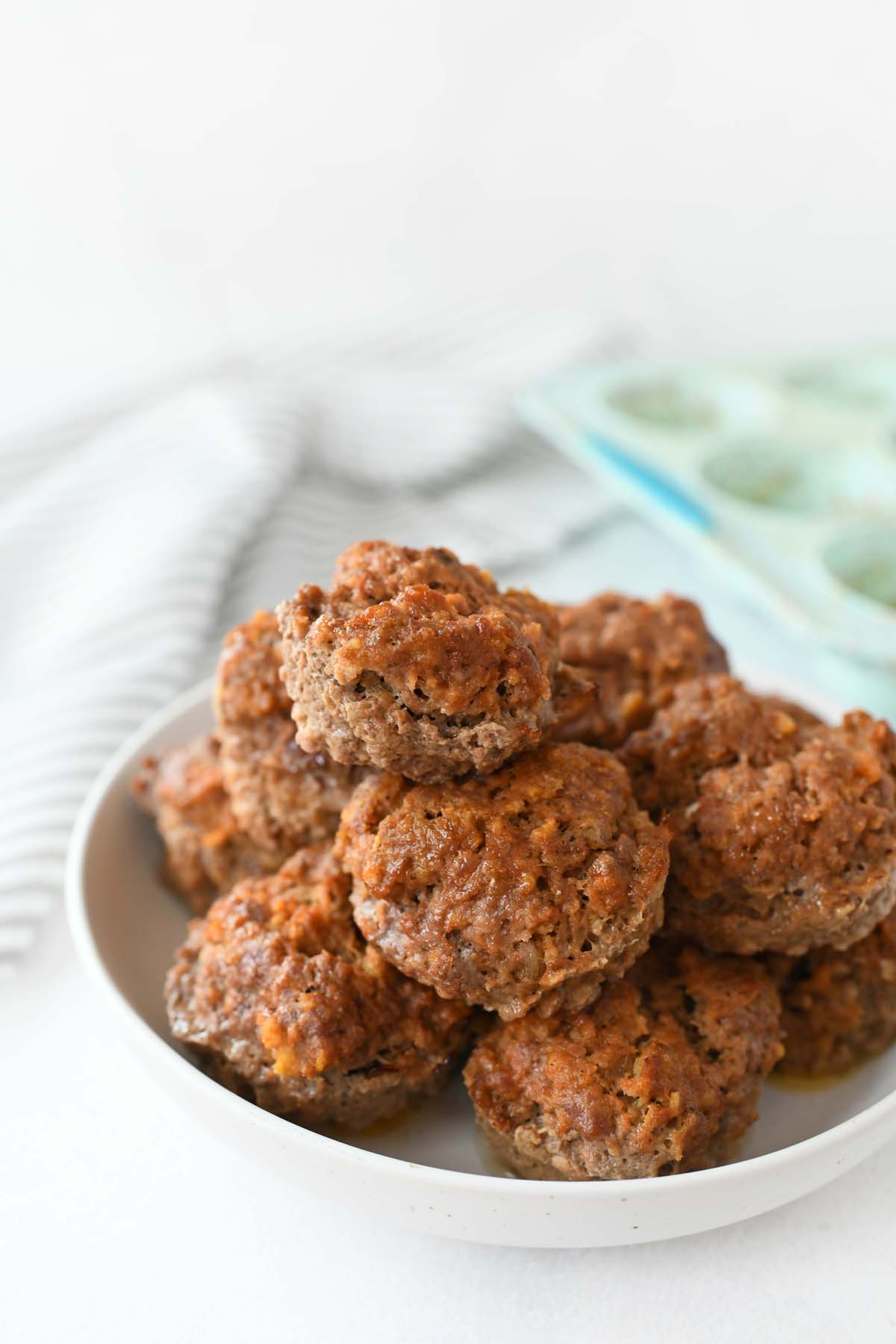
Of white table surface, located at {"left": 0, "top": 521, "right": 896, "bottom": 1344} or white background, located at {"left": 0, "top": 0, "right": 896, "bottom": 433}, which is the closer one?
white table surface, located at {"left": 0, "top": 521, "right": 896, "bottom": 1344}

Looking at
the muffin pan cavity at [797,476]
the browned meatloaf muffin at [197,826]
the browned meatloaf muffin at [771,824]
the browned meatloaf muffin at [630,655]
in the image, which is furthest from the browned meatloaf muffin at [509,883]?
the muffin pan cavity at [797,476]

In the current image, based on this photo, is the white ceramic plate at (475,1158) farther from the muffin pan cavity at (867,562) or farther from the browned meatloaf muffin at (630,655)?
the muffin pan cavity at (867,562)

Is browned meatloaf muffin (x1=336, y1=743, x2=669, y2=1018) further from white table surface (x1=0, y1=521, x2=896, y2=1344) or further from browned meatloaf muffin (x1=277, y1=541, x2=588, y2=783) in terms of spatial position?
white table surface (x1=0, y1=521, x2=896, y2=1344)

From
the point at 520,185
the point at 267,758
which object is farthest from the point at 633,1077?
the point at 520,185

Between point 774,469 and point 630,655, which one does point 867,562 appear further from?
point 630,655

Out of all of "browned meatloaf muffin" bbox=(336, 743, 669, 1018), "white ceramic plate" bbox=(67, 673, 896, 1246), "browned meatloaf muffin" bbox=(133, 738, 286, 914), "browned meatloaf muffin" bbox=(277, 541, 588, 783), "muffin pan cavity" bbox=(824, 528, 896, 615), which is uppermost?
"browned meatloaf muffin" bbox=(277, 541, 588, 783)

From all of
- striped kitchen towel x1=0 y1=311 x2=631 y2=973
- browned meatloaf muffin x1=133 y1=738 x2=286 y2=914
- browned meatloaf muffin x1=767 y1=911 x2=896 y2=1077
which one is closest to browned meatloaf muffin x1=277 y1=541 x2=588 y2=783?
browned meatloaf muffin x1=133 y1=738 x2=286 y2=914

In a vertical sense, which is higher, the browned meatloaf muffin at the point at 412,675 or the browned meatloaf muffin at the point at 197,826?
the browned meatloaf muffin at the point at 412,675
